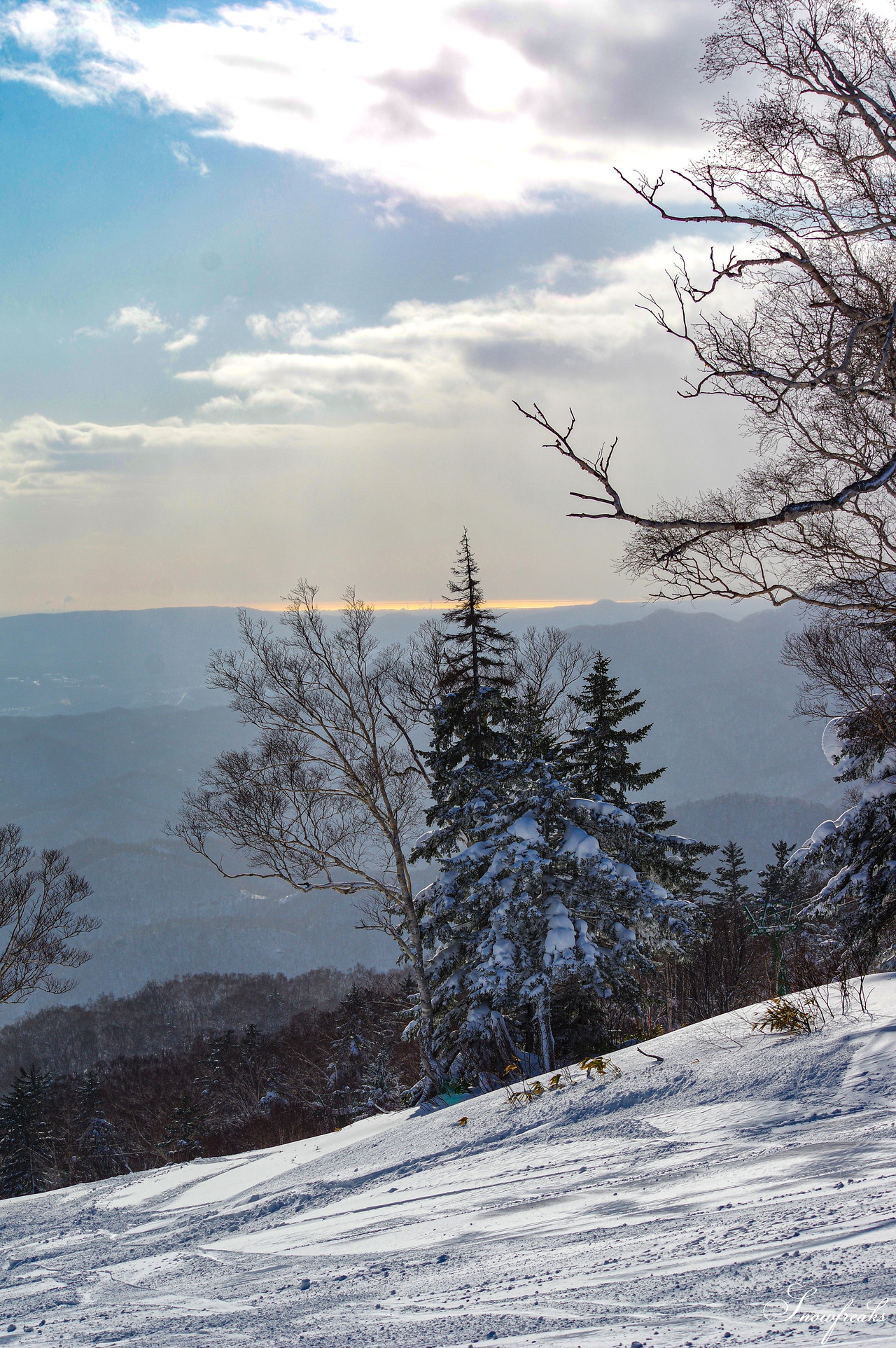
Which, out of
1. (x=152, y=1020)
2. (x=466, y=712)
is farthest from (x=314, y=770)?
(x=152, y=1020)

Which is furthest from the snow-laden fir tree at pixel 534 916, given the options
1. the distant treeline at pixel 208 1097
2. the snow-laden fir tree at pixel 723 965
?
the snow-laden fir tree at pixel 723 965

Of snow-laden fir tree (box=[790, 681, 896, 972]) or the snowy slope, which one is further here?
snow-laden fir tree (box=[790, 681, 896, 972])

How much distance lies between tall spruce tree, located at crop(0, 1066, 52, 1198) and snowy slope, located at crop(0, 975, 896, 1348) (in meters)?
38.0

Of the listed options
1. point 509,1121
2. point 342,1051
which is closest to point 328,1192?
point 509,1121

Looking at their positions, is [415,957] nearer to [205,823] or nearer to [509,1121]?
[205,823]

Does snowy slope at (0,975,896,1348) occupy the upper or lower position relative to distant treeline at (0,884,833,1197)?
upper

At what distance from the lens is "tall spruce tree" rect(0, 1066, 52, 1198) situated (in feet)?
123

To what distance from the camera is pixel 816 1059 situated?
5.26 meters

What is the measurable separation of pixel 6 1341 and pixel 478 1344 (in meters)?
2.77

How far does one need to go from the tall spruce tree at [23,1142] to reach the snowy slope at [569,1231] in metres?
38.0
